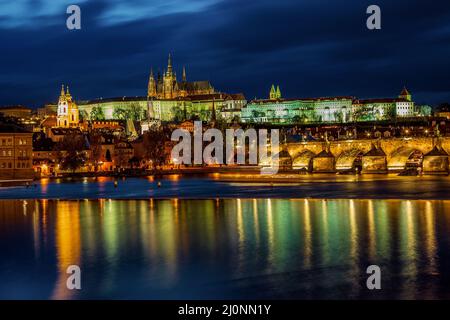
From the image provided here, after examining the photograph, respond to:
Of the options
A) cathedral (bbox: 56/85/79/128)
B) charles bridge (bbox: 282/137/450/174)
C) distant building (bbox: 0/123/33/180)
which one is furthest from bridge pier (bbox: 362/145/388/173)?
cathedral (bbox: 56/85/79/128)

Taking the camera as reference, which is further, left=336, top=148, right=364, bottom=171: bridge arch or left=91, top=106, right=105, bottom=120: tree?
left=91, top=106, right=105, bottom=120: tree

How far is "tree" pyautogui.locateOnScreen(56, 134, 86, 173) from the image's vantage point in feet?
188

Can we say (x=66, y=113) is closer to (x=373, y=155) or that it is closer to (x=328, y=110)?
(x=328, y=110)

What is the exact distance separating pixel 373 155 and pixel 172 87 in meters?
93.3

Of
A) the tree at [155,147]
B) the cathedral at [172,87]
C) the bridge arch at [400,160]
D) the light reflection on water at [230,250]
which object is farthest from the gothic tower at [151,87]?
the light reflection on water at [230,250]

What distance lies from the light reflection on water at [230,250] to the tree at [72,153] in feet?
98.6

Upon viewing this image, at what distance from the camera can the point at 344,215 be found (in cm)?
2367

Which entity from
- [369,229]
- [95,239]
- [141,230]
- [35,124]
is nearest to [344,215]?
[369,229]

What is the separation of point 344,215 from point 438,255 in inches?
304

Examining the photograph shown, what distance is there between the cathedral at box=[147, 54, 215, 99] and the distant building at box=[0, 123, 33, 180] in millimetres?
92365

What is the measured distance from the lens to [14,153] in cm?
4459

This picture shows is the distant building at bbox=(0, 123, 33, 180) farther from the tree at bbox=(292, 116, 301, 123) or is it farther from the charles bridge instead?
the tree at bbox=(292, 116, 301, 123)

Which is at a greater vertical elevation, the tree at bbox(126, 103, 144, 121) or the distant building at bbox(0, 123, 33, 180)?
the tree at bbox(126, 103, 144, 121)
